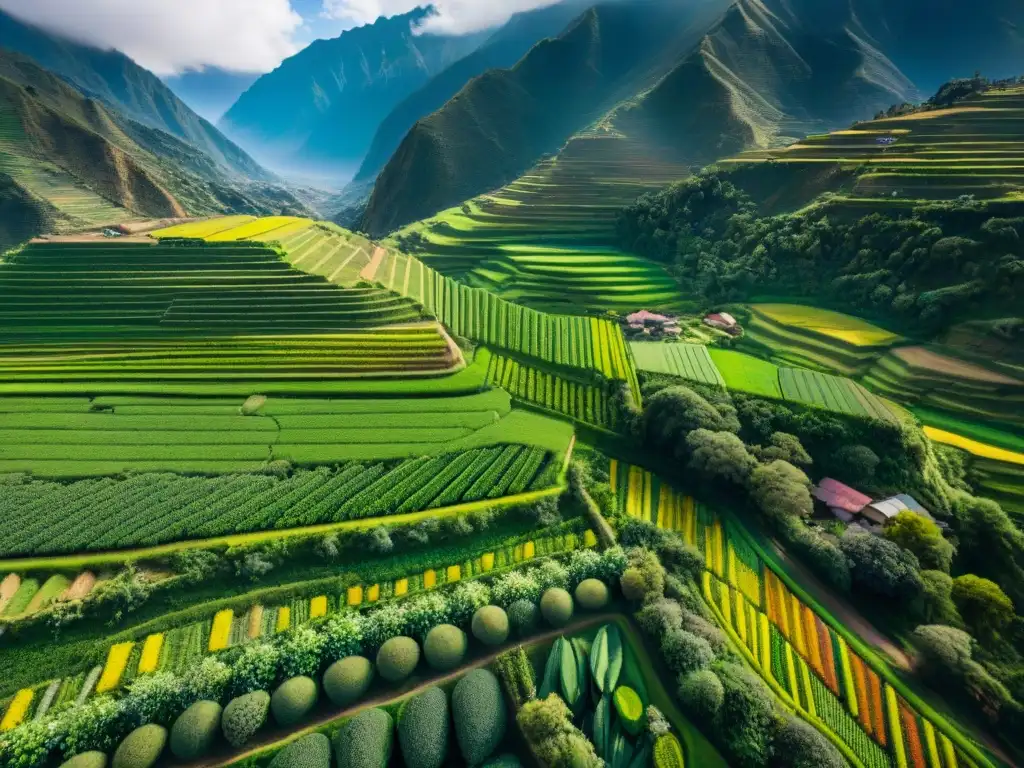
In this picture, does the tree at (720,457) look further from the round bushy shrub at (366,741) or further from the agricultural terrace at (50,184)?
the agricultural terrace at (50,184)

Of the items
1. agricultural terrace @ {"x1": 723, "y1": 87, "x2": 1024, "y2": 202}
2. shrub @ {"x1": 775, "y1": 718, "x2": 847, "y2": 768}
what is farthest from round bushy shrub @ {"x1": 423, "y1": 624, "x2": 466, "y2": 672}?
agricultural terrace @ {"x1": 723, "y1": 87, "x2": 1024, "y2": 202}

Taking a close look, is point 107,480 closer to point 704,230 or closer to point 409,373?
point 409,373

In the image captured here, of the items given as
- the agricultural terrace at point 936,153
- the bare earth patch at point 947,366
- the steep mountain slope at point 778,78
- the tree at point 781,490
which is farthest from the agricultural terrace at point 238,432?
the steep mountain slope at point 778,78

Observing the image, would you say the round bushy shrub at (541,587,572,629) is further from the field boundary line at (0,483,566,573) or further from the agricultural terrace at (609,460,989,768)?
the agricultural terrace at (609,460,989,768)

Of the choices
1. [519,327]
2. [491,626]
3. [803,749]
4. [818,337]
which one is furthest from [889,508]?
[519,327]

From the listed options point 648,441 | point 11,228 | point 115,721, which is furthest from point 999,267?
point 11,228

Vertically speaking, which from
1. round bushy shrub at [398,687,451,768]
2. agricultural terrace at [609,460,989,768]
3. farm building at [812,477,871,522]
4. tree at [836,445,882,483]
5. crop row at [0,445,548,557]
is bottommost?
agricultural terrace at [609,460,989,768]

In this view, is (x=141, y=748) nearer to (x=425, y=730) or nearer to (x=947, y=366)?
(x=425, y=730)
